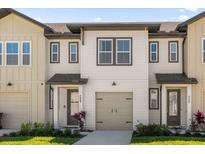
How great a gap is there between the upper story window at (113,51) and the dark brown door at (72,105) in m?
2.76

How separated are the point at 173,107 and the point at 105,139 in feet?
23.3

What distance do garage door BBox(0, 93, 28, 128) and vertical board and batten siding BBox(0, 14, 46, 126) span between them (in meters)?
0.38

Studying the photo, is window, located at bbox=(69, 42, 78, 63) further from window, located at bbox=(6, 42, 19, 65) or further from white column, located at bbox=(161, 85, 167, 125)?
white column, located at bbox=(161, 85, 167, 125)

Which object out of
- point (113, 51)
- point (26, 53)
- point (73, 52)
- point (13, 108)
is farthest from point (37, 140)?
point (73, 52)

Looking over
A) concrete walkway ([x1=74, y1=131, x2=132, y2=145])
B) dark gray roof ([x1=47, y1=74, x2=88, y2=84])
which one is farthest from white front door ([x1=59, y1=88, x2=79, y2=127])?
concrete walkway ([x1=74, y1=131, x2=132, y2=145])

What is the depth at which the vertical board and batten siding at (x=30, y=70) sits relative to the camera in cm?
2464

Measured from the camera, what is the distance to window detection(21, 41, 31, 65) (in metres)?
24.7

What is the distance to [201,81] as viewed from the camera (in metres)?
23.7

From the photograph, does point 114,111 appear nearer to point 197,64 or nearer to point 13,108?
point 197,64

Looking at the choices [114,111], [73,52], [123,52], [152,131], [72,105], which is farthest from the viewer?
[72,105]

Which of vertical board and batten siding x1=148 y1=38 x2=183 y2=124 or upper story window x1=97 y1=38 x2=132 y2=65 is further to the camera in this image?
vertical board and batten siding x1=148 y1=38 x2=183 y2=124

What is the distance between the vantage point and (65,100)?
993 inches

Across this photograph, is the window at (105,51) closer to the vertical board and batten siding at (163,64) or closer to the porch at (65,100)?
the porch at (65,100)

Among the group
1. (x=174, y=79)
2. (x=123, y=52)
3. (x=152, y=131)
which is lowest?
(x=152, y=131)
